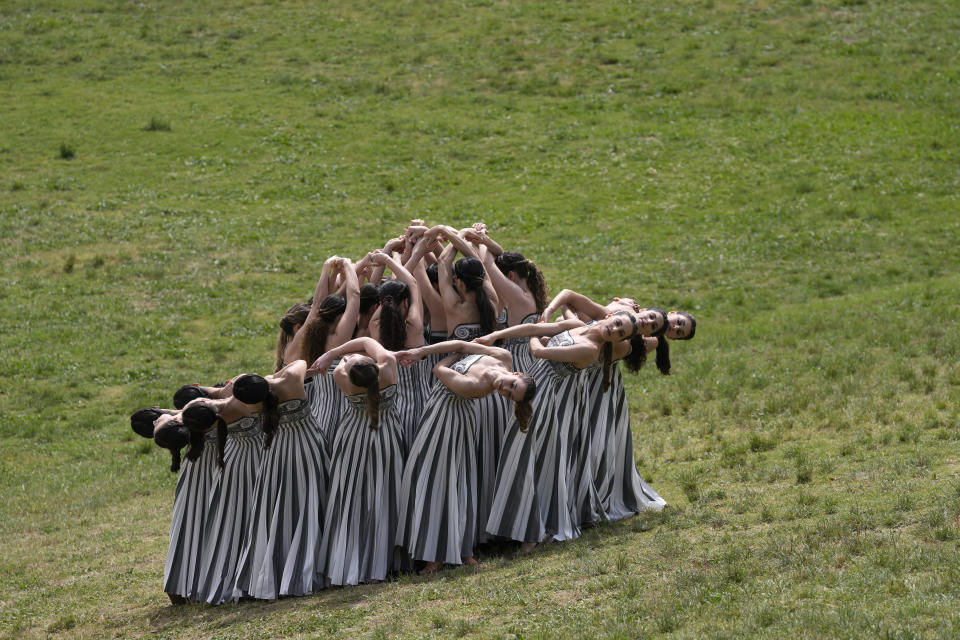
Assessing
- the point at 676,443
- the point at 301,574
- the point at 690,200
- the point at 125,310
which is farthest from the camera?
the point at 690,200

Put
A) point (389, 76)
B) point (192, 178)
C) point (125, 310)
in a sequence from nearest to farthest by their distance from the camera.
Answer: point (125, 310) < point (192, 178) < point (389, 76)

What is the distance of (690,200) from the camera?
23172mm

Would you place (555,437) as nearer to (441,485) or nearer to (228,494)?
(441,485)

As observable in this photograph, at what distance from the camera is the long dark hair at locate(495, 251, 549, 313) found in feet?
34.4

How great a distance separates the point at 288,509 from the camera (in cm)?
855

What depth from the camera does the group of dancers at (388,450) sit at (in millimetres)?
8445

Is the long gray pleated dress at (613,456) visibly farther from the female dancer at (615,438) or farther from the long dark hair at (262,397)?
the long dark hair at (262,397)

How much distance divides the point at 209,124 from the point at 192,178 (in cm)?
289

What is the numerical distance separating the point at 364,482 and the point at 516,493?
Result: 4.01 ft

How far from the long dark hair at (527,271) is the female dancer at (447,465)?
1931 millimetres

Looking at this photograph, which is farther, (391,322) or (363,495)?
(391,322)

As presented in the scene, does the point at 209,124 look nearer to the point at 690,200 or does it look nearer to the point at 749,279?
the point at 690,200

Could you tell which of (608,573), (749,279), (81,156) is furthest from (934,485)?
(81,156)

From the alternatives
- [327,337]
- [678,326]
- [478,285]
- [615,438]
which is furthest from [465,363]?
[678,326]
